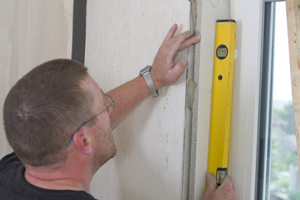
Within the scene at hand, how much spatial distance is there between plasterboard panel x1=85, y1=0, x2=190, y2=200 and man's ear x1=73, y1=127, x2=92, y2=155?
42 centimetres

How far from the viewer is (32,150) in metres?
0.91

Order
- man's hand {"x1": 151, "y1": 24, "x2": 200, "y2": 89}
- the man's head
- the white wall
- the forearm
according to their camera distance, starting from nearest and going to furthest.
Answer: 1. the man's head
2. man's hand {"x1": 151, "y1": 24, "x2": 200, "y2": 89}
3. the forearm
4. the white wall

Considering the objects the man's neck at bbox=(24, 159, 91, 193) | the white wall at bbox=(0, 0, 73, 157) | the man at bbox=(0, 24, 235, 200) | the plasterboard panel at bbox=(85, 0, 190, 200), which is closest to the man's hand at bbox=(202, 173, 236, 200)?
the plasterboard panel at bbox=(85, 0, 190, 200)

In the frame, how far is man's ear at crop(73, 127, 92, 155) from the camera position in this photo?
956mm

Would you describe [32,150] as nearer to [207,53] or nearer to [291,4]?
[207,53]

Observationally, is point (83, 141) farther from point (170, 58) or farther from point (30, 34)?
point (30, 34)

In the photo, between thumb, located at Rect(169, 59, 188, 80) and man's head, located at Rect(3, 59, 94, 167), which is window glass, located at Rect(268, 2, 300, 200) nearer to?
thumb, located at Rect(169, 59, 188, 80)

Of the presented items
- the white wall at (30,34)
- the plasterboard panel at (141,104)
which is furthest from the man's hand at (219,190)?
the white wall at (30,34)

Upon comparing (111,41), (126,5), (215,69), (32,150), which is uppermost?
(126,5)

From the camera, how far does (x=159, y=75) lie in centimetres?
122

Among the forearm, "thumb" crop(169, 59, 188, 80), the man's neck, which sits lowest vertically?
the man's neck

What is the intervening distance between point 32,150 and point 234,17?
1.07 meters

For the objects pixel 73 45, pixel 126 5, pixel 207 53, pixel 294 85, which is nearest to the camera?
pixel 294 85

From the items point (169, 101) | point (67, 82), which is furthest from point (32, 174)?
point (169, 101)
